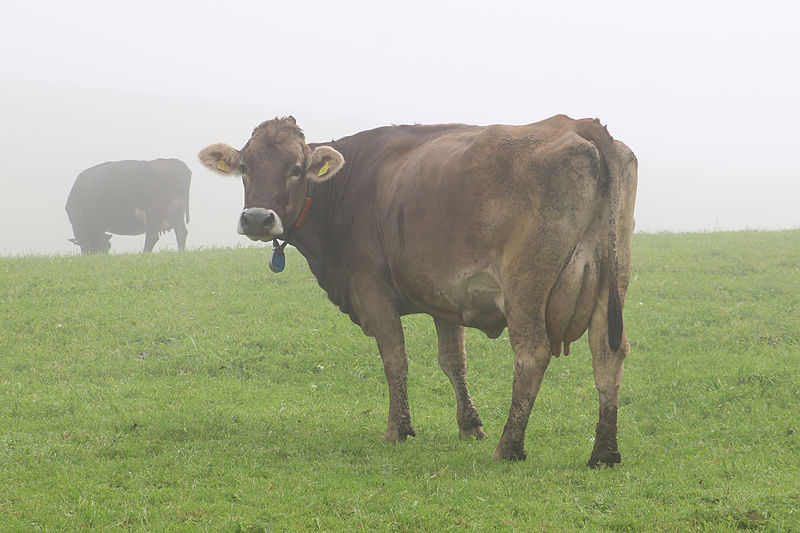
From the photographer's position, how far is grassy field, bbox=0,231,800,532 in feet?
20.8

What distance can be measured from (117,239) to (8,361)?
54.9 m

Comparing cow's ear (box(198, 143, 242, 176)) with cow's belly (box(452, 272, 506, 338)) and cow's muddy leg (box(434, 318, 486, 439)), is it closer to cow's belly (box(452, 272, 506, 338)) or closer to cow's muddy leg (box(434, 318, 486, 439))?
cow's muddy leg (box(434, 318, 486, 439))

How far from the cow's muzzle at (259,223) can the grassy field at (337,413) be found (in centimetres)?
231

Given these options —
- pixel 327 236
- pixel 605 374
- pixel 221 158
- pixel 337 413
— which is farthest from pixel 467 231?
pixel 337 413

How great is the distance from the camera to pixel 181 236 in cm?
4059

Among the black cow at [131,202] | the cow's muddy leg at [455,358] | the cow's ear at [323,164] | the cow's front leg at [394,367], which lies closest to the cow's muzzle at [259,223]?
the cow's ear at [323,164]

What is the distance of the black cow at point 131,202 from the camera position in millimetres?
39938

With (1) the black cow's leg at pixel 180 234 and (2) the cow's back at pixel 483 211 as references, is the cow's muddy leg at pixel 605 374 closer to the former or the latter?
(2) the cow's back at pixel 483 211

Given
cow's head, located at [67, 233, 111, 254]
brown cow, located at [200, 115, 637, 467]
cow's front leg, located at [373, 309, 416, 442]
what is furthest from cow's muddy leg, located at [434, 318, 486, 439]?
cow's head, located at [67, 233, 111, 254]

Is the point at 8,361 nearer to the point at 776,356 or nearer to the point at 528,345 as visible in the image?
the point at 528,345

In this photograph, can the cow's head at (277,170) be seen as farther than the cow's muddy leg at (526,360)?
Yes

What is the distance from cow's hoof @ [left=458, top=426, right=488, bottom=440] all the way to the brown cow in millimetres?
23

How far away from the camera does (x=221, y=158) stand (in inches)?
382

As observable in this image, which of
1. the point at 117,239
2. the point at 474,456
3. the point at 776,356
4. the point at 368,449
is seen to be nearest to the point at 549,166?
the point at 474,456
